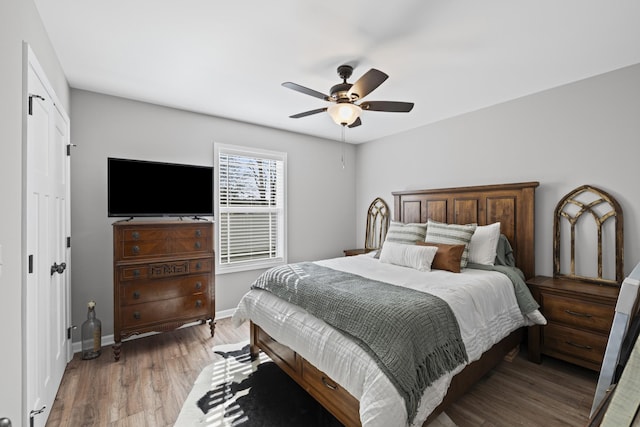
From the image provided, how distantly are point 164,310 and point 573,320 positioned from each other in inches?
148

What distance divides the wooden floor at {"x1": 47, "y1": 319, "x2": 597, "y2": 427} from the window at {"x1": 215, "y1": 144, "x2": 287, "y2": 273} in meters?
1.35

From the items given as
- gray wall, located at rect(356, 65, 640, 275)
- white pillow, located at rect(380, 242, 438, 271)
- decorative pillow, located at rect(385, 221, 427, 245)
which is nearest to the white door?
white pillow, located at rect(380, 242, 438, 271)

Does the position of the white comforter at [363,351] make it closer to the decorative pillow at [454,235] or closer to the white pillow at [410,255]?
the white pillow at [410,255]

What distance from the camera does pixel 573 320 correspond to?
249 cm

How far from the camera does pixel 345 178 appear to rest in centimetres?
512

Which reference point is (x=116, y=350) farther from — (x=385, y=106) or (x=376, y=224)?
(x=376, y=224)

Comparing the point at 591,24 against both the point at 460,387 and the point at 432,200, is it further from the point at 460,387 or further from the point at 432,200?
the point at 460,387

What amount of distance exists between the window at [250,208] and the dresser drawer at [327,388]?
2182 millimetres

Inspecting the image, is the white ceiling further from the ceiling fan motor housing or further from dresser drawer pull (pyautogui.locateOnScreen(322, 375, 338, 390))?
→ dresser drawer pull (pyautogui.locateOnScreen(322, 375, 338, 390))

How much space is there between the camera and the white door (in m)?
1.58

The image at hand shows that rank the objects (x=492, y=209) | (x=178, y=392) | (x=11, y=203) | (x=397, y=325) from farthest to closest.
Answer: (x=492, y=209)
(x=178, y=392)
(x=397, y=325)
(x=11, y=203)

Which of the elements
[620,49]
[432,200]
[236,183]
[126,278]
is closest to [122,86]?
[236,183]

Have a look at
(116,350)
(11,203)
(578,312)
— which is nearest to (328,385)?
(11,203)

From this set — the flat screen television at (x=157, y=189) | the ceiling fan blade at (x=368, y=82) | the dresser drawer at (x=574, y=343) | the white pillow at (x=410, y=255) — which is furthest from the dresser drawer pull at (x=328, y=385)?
the flat screen television at (x=157, y=189)
